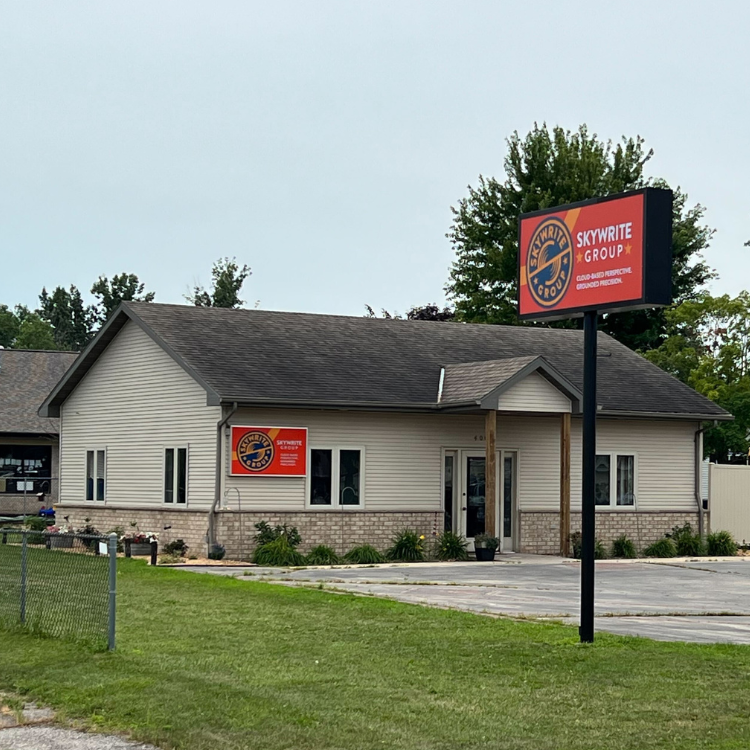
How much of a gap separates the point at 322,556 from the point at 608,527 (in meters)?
7.82

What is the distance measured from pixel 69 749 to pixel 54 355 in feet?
140

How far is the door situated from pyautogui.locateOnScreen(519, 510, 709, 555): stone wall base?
36cm

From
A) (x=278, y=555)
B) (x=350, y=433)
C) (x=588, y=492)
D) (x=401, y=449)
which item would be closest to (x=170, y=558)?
(x=278, y=555)

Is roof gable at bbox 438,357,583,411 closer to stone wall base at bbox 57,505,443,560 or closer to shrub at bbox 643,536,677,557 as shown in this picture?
stone wall base at bbox 57,505,443,560

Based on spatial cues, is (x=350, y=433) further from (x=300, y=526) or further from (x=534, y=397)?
(x=534, y=397)

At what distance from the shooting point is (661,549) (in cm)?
3145

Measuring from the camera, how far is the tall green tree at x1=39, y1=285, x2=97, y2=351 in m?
87.9

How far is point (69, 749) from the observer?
9.17 m

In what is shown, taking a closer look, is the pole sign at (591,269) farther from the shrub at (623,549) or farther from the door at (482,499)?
the shrub at (623,549)

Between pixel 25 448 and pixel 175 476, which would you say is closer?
pixel 175 476

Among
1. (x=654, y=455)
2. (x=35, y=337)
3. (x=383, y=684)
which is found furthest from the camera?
(x=35, y=337)

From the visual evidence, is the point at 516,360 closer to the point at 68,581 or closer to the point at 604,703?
the point at 68,581

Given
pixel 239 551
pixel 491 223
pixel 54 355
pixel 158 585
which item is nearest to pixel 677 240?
pixel 491 223

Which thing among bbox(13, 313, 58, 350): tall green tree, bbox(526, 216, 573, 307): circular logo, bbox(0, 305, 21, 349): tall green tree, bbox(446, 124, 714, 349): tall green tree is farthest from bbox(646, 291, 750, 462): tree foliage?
bbox(0, 305, 21, 349): tall green tree
